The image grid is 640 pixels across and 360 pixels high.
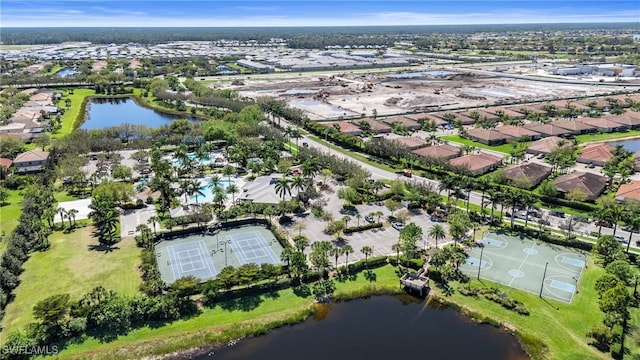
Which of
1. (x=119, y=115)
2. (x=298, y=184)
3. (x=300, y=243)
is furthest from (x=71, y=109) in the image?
(x=300, y=243)

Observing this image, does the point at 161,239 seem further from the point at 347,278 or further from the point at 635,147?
the point at 635,147

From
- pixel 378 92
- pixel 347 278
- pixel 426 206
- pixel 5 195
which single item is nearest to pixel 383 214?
pixel 426 206

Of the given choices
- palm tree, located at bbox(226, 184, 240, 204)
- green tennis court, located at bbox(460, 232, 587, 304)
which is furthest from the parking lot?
palm tree, located at bbox(226, 184, 240, 204)

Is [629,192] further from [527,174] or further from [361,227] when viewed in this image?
[361,227]

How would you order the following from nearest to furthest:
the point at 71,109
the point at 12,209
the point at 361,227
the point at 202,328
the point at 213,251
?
the point at 202,328
the point at 213,251
the point at 361,227
the point at 12,209
the point at 71,109

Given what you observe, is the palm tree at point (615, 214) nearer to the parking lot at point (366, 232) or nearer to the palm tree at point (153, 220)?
the parking lot at point (366, 232)

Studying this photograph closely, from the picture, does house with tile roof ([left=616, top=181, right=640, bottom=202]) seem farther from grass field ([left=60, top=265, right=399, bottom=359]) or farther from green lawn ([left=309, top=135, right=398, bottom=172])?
grass field ([left=60, top=265, right=399, bottom=359])
